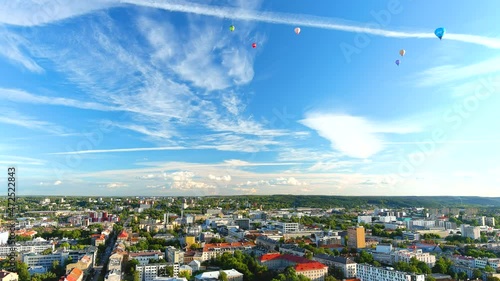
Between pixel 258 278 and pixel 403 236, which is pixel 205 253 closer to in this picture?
pixel 258 278

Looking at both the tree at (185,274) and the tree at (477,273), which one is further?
the tree at (477,273)

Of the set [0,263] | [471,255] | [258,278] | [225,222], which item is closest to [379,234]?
[471,255]

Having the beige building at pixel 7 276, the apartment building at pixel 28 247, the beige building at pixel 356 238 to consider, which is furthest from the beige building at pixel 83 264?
the beige building at pixel 356 238

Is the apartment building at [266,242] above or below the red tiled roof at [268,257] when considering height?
below

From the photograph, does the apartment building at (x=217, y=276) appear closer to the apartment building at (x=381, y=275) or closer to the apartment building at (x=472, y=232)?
the apartment building at (x=381, y=275)

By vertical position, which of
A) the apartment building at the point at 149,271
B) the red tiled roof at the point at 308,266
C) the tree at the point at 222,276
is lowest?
the apartment building at the point at 149,271

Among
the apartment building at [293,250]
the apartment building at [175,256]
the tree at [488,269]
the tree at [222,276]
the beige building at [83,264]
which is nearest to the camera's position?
the tree at [222,276]

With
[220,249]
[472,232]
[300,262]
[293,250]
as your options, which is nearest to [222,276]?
[300,262]

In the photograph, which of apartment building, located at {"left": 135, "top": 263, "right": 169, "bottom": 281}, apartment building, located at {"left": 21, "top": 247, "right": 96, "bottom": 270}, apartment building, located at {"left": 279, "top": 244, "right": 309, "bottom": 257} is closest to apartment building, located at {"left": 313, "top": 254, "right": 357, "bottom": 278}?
apartment building, located at {"left": 279, "top": 244, "right": 309, "bottom": 257}

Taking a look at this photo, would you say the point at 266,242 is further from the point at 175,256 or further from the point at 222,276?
the point at 222,276
